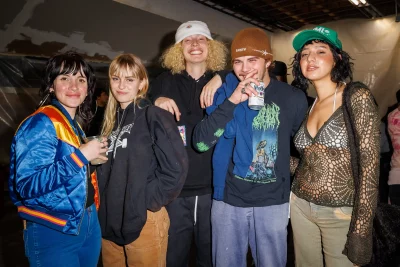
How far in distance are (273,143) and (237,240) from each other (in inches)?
27.6

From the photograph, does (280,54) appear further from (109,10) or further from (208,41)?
(208,41)

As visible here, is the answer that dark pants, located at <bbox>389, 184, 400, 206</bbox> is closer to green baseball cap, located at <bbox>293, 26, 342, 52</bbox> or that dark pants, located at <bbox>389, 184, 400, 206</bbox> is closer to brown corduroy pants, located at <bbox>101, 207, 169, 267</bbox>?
green baseball cap, located at <bbox>293, 26, 342, 52</bbox>

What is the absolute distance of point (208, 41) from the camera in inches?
96.2

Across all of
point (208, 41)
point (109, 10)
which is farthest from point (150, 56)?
point (208, 41)

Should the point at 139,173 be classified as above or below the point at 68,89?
below

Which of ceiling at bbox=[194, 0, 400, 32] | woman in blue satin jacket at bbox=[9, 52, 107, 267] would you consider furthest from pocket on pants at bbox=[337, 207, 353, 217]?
ceiling at bbox=[194, 0, 400, 32]

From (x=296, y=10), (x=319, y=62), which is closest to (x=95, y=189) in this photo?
(x=319, y=62)

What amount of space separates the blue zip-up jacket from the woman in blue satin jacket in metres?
0.73

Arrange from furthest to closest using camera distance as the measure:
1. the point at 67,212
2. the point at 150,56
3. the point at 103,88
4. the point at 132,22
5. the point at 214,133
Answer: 1. the point at 150,56
2. the point at 132,22
3. the point at 103,88
4. the point at 214,133
5. the point at 67,212

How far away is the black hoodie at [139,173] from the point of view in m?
1.56

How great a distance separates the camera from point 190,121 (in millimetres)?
2174

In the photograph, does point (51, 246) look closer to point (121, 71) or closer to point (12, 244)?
point (121, 71)

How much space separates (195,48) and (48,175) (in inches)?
60.4

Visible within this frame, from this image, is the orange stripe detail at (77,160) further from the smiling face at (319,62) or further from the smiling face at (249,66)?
the smiling face at (319,62)
